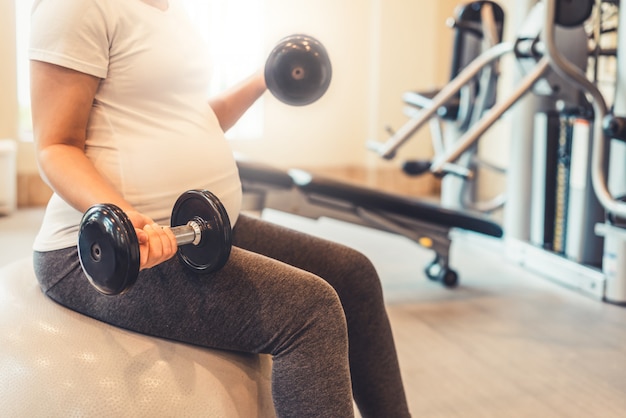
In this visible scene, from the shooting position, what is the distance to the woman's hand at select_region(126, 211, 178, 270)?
2.95ft

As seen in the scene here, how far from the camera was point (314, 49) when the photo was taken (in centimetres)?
133

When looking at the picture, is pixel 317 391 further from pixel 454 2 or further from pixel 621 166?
pixel 454 2

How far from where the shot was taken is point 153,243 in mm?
902

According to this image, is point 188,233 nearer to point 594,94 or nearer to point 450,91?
point 594,94

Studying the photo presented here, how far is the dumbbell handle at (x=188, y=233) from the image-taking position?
0.94 m

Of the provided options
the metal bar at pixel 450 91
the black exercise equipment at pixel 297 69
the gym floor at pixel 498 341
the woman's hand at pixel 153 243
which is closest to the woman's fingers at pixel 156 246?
the woman's hand at pixel 153 243

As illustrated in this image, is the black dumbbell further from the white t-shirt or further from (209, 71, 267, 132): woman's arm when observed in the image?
(209, 71, 267, 132): woman's arm

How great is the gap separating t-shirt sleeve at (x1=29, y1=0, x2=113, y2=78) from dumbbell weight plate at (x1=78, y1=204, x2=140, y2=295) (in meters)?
0.25

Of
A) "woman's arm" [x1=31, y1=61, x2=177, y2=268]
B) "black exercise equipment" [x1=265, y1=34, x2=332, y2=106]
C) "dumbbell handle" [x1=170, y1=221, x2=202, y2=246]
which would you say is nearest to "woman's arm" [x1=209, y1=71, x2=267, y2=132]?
"black exercise equipment" [x1=265, y1=34, x2=332, y2=106]

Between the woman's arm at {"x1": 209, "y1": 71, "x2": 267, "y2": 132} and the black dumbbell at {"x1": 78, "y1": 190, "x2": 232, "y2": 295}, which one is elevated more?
the woman's arm at {"x1": 209, "y1": 71, "x2": 267, "y2": 132}

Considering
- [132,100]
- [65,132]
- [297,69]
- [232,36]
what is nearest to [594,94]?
[297,69]

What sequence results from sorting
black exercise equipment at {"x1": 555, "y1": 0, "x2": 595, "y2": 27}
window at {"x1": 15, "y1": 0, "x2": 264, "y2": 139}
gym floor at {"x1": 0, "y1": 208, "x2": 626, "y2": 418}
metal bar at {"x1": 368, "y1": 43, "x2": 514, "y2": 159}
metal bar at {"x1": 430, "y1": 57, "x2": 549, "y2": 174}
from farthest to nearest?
window at {"x1": 15, "y1": 0, "x2": 264, "y2": 139} → metal bar at {"x1": 368, "y1": 43, "x2": 514, "y2": 159} → metal bar at {"x1": 430, "y1": 57, "x2": 549, "y2": 174} → black exercise equipment at {"x1": 555, "y1": 0, "x2": 595, "y2": 27} → gym floor at {"x1": 0, "y1": 208, "x2": 626, "y2": 418}

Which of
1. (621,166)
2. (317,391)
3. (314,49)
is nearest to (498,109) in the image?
(621,166)

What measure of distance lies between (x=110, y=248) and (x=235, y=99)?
1.94ft
